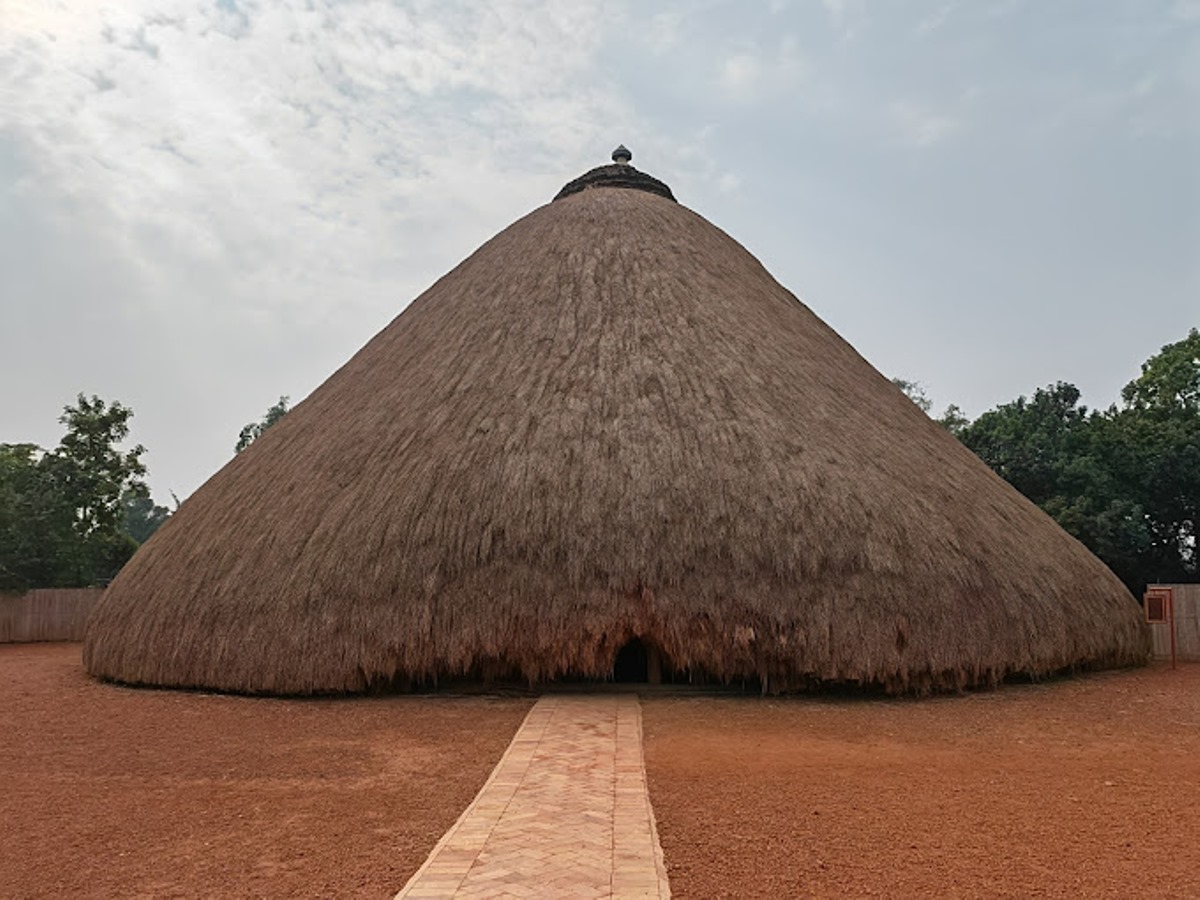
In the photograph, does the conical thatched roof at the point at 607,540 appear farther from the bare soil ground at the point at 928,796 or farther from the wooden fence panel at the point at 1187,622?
the wooden fence panel at the point at 1187,622

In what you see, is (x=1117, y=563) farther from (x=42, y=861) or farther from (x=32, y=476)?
(x=32, y=476)

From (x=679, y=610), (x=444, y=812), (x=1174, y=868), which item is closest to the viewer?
(x=1174, y=868)

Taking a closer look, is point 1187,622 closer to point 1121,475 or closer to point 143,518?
point 1121,475

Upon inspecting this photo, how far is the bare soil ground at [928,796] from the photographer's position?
414 centimetres

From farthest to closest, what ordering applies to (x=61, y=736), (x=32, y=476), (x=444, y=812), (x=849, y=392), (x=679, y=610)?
(x=32, y=476) < (x=849, y=392) < (x=679, y=610) < (x=61, y=736) < (x=444, y=812)

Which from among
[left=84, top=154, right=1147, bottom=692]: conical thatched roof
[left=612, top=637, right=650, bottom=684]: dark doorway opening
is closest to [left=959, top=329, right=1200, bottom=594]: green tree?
[left=84, top=154, right=1147, bottom=692]: conical thatched roof

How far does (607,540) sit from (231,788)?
4.67 metres

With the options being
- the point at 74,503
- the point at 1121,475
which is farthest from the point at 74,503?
the point at 1121,475

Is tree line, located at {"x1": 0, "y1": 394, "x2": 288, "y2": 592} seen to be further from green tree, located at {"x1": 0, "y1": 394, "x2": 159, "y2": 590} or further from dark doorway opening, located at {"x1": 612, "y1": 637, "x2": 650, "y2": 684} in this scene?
dark doorway opening, located at {"x1": 612, "y1": 637, "x2": 650, "y2": 684}

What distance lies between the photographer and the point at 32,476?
22.2 m

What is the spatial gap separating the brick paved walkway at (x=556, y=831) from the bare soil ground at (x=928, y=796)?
19 cm

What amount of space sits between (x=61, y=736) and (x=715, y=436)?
7656mm

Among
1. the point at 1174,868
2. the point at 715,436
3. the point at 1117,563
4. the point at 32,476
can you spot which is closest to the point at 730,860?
the point at 1174,868

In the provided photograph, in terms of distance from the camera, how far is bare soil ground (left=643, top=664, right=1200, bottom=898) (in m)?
4.14
